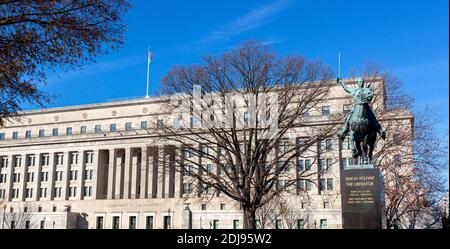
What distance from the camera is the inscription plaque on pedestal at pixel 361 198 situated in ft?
64.2

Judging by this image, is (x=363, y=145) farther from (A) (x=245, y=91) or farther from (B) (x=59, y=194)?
(B) (x=59, y=194)

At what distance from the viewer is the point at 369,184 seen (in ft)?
65.3

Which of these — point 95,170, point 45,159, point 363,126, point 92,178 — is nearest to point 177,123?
point 363,126

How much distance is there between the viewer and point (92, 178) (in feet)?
328

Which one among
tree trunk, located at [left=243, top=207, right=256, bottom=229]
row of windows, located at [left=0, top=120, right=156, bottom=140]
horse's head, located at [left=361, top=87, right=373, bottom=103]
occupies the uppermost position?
row of windows, located at [left=0, top=120, right=156, bottom=140]

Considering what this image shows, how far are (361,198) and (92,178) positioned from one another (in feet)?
285

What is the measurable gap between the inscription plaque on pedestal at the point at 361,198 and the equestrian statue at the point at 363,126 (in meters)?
0.99

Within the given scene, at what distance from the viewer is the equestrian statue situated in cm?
2044

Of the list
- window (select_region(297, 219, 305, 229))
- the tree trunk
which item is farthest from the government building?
the tree trunk

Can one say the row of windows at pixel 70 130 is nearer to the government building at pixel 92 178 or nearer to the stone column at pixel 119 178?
the government building at pixel 92 178

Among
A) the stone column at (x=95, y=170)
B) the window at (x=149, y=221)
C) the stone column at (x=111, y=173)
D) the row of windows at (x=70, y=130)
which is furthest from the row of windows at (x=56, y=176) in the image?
the window at (x=149, y=221)

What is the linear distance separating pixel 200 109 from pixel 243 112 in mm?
3505

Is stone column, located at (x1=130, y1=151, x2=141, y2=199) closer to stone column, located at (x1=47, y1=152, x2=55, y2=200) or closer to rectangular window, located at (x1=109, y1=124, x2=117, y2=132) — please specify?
rectangular window, located at (x1=109, y1=124, x2=117, y2=132)
